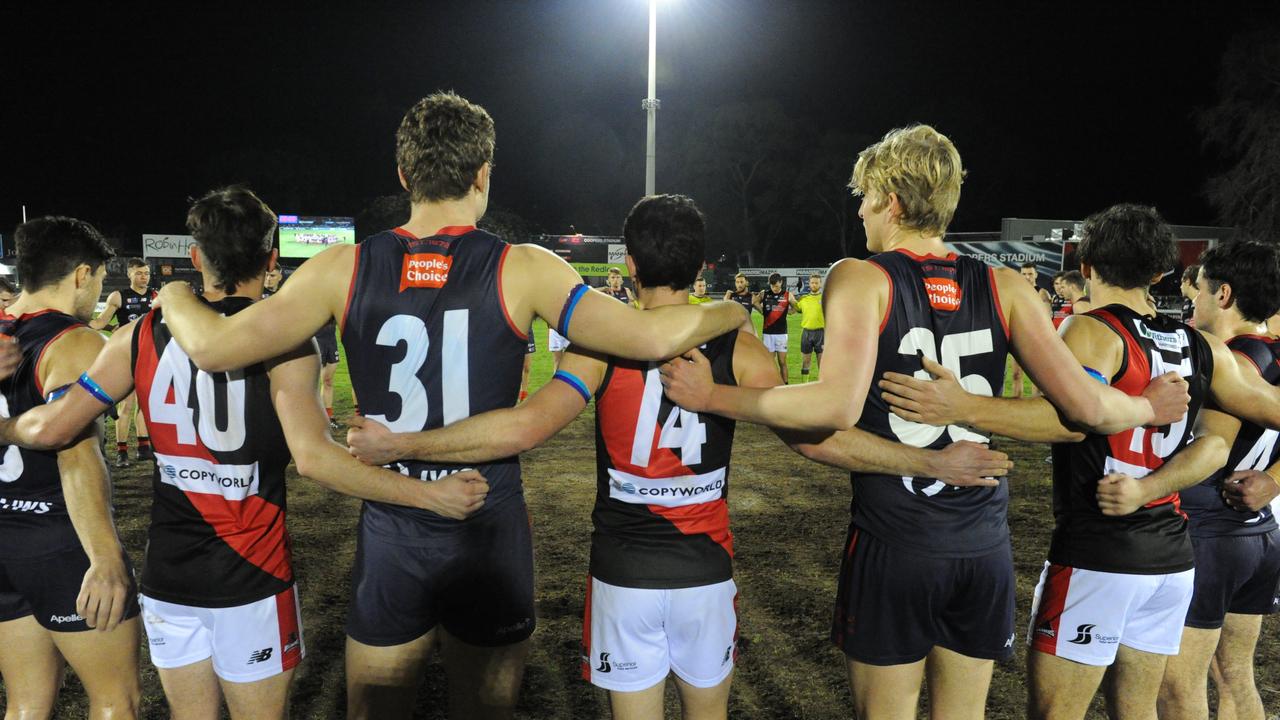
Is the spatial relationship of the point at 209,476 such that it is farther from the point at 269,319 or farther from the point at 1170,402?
the point at 1170,402

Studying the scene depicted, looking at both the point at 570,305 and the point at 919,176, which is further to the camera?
the point at 919,176

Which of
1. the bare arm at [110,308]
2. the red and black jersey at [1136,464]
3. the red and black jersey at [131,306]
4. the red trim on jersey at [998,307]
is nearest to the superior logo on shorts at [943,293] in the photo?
the red trim on jersey at [998,307]

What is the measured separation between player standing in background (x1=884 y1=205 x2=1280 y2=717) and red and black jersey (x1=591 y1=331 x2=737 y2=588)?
1315 mm

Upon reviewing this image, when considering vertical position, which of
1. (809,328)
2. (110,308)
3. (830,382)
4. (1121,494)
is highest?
(830,382)

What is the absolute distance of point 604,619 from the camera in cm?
297

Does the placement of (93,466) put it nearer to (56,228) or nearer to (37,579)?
(37,579)

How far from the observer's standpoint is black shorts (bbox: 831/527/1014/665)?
287cm

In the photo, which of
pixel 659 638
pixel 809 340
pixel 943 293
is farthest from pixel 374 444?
pixel 809 340

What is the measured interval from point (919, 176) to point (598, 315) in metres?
1.26

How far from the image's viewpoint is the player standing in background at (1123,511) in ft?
10.3

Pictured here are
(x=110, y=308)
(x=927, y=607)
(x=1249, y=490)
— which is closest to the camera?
(x=927, y=607)

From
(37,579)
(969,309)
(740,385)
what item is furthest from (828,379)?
(37,579)

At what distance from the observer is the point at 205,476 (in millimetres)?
2957

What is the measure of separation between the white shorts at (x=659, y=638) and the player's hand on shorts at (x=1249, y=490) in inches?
90.5
